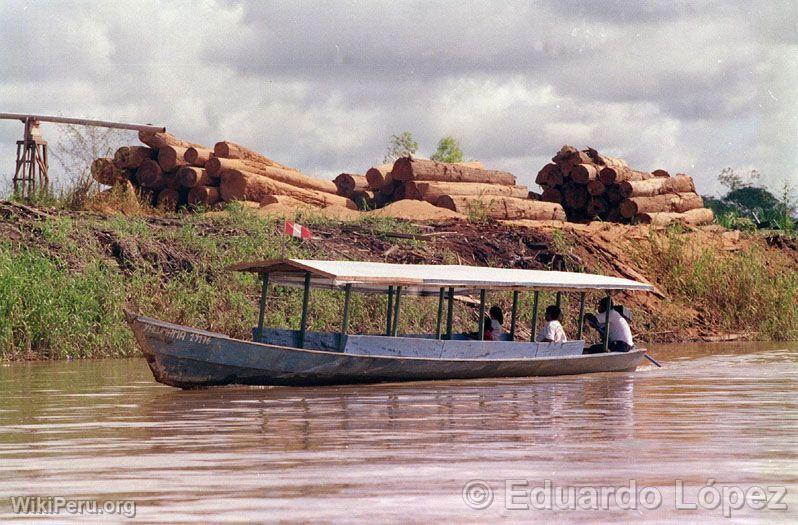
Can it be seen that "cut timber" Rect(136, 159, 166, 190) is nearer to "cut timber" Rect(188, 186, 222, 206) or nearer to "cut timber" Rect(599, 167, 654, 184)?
"cut timber" Rect(188, 186, 222, 206)

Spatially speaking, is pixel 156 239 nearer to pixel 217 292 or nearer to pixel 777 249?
pixel 217 292

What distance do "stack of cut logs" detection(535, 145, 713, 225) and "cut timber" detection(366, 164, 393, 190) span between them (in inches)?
172

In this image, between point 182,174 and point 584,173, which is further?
point 584,173

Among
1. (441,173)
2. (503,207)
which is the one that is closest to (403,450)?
(503,207)

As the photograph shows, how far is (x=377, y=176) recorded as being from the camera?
3222 centimetres

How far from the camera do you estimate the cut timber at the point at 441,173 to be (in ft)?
104

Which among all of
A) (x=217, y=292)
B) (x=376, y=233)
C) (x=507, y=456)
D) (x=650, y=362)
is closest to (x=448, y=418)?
(x=507, y=456)

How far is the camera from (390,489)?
748cm

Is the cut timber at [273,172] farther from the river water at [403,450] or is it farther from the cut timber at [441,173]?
the river water at [403,450]

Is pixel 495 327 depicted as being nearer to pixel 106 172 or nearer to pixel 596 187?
pixel 106 172

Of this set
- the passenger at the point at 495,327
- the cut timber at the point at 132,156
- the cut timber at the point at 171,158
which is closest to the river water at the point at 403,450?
the passenger at the point at 495,327

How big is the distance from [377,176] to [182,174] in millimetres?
5382

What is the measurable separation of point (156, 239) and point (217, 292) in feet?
7.63

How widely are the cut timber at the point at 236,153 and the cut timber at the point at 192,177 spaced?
1048mm
